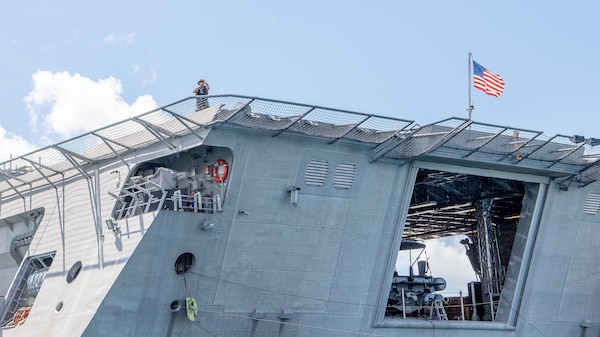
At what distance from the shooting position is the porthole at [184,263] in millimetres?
24891

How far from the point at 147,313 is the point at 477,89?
13490 mm

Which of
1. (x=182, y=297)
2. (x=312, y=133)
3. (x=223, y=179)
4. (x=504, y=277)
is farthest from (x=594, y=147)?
(x=182, y=297)

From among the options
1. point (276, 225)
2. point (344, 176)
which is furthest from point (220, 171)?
point (344, 176)

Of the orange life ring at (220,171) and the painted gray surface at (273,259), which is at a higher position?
the orange life ring at (220,171)

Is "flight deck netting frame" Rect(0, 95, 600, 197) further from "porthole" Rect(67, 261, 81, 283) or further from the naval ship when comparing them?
"porthole" Rect(67, 261, 81, 283)

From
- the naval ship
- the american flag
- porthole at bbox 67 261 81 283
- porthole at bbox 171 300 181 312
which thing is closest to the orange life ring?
the naval ship

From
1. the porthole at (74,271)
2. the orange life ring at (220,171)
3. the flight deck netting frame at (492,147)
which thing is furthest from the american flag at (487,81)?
the porthole at (74,271)

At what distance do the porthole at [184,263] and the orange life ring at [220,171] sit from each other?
95.4 inches

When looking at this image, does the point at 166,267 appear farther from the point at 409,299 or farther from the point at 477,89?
the point at 477,89

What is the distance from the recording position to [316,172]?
2600cm

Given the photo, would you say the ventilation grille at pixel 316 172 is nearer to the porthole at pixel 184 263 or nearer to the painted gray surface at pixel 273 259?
the painted gray surface at pixel 273 259

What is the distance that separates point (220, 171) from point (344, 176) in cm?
387

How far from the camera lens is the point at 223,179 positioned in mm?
25375

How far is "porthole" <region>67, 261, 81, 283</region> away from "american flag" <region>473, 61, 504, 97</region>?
1450 cm
